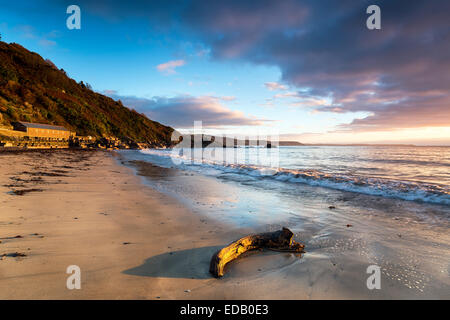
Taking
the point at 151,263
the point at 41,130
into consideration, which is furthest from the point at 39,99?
the point at 151,263

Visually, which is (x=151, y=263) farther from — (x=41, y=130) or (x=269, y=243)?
(x=41, y=130)

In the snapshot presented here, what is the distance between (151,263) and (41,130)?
180 ft

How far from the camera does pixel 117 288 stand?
2783 millimetres

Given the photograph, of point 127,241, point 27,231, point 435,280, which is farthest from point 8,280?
point 435,280

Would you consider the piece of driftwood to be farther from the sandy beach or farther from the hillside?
the hillside

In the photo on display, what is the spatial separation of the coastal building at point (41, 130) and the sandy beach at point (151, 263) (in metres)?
45.7

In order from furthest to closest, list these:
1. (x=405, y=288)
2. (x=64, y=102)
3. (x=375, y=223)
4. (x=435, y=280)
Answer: (x=64, y=102), (x=375, y=223), (x=435, y=280), (x=405, y=288)

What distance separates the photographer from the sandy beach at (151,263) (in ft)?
9.14

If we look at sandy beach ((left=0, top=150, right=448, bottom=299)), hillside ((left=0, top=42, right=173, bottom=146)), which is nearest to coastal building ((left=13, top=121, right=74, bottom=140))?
hillside ((left=0, top=42, right=173, bottom=146))

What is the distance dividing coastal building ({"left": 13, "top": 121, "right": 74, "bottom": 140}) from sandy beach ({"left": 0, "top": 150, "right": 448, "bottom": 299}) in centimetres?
4569

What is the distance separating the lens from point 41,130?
143ft

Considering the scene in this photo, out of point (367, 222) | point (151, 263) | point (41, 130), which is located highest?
point (41, 130)

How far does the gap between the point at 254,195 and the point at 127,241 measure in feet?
21.8
